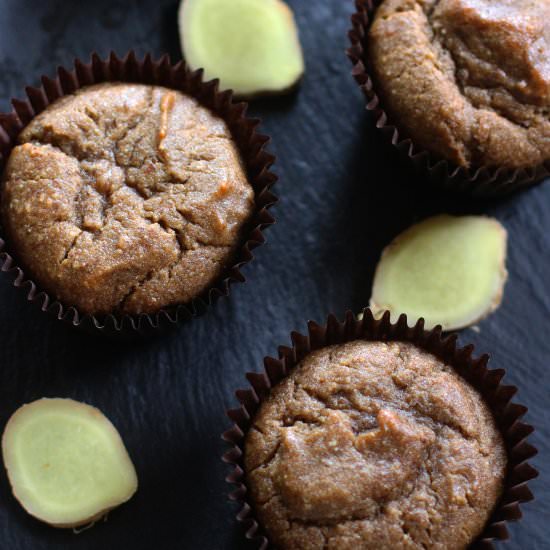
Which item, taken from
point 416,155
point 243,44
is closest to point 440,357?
point 416,155

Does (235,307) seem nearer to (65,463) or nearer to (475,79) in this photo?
(65,463)

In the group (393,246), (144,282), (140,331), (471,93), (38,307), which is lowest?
(38,307)

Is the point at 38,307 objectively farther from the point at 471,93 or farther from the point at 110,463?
the point at 471,93

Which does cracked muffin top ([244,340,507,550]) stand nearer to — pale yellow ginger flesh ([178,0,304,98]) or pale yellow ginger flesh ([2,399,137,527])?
pale yellow ginger flesh ([2,399,137,527])

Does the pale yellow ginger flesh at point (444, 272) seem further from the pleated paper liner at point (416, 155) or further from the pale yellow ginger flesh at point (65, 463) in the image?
the pale yellow ginger flesh at point (65, 463)

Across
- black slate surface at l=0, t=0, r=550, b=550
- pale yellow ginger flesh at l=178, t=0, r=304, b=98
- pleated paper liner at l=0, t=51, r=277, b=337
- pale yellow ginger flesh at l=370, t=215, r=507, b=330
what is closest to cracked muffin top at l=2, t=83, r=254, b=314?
pleated paper liner at l=0, t=51, r=277, b=337

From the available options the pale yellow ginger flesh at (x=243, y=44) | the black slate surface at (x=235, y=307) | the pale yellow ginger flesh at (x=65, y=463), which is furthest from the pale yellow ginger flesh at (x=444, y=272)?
the pale yellow ginger flesh at (x=65, y=463)

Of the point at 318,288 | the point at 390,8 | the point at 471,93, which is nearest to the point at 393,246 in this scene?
the point at 318,288
